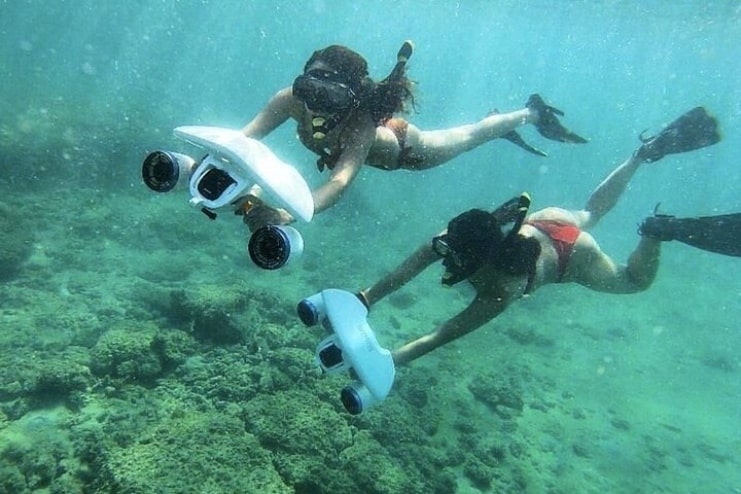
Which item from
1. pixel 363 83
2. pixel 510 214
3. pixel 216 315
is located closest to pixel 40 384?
pixel 216 315

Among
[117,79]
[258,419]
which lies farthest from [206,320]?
[117,79]

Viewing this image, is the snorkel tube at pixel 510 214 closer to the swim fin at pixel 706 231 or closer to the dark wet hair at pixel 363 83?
the dark wet hair at pixel 363 83

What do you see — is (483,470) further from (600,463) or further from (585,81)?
(585,81)

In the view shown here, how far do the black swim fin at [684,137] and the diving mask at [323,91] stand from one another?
17.5 feet

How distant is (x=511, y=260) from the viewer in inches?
197

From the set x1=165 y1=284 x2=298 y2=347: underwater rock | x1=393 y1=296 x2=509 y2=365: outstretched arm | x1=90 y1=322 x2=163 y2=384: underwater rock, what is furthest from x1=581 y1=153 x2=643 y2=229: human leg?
x1=90 y1=322 x2=163 y2=384: underwater rock

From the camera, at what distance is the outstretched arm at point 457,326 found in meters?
5.09

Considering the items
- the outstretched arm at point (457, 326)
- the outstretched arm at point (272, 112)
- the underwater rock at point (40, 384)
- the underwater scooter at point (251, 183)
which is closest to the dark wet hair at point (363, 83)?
the outstretched arm at point (272, 112)

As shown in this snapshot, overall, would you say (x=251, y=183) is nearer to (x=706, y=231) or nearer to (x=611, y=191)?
(x=706, y=231)

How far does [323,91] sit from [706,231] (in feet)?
16.5

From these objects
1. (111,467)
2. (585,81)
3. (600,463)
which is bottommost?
(111,467)

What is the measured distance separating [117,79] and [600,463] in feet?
140

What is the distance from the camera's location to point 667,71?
55.8 metres

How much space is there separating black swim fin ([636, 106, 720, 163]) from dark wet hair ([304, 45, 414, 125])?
4.83 meters
